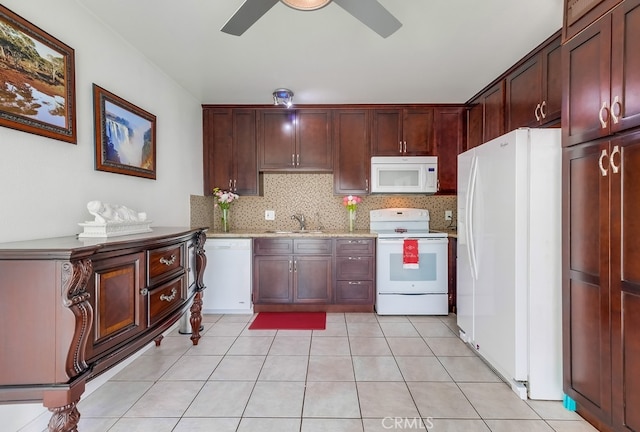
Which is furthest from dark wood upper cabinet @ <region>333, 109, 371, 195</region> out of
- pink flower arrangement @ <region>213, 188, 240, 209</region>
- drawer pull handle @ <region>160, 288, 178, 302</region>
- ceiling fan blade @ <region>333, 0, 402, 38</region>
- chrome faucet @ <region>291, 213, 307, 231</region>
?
drawer pull handle @ <region>160, 288, 178, 302</region>

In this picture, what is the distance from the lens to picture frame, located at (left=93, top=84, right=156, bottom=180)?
200cm

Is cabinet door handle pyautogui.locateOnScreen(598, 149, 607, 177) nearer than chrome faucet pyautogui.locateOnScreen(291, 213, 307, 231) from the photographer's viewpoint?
Yes

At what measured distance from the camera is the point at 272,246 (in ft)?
11.2

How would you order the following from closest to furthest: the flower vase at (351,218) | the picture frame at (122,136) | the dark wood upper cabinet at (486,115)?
the picture frame at (122,136)
the dark wood upper cabinet at (486,115)
the flower vase at (351,218)

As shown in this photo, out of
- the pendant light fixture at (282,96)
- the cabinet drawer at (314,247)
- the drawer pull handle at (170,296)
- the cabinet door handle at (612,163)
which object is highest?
the pendant light fixture at (282,96)

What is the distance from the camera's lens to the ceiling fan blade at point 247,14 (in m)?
1.49

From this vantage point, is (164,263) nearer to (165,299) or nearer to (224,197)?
(165,299)

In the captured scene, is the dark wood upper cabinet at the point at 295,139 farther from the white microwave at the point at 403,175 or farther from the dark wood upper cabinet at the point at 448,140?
the dark wood upper cabinet at the point at 448,140

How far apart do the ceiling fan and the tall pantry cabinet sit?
1009mm

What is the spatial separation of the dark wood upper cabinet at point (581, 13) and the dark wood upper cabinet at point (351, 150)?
82.0 inches

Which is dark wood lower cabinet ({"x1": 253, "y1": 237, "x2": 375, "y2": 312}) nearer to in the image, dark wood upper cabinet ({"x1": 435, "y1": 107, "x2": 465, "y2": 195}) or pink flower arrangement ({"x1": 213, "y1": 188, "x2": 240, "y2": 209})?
pink flower arrangement ({"x1": 213, "y1": 188, "x2": 240, "y2": 209})

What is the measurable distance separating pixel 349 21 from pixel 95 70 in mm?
1698

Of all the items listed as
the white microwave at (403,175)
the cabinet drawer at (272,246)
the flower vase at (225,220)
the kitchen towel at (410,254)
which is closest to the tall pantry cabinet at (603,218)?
the kitchen towel at (410,254)

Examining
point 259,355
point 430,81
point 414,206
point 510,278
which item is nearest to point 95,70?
point 259,355
